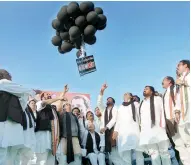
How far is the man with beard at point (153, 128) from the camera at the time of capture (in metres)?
6.17

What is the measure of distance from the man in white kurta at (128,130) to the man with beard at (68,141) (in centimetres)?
90

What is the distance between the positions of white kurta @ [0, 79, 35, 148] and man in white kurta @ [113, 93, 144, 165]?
2.31 metres

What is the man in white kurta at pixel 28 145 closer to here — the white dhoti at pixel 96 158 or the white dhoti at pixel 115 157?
the white dhoti at pixel 96 158

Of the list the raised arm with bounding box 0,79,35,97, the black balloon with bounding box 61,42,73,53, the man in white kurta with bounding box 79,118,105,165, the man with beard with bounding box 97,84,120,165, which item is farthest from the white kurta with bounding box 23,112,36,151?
the black balloon with bounding box 61,42,73,53

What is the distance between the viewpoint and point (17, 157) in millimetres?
5848

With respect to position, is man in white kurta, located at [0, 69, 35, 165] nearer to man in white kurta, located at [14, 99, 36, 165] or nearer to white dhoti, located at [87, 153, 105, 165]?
man in white kurta, located at [14, 99, 36, 165]

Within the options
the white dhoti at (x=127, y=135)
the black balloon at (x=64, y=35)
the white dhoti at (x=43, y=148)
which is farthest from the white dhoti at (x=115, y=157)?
the black balloon at (x=64, y=35)

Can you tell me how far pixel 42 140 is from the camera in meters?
6.68

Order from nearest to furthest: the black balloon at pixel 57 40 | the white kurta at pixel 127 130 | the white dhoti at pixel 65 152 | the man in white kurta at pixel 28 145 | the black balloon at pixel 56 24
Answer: the man in white kurta at pixel 28 145, the white kurta at pixel 127 130, the white dhoti at pixel 65 152, the black balloon at pixel 56 24, the black balloon at pixel 57 40

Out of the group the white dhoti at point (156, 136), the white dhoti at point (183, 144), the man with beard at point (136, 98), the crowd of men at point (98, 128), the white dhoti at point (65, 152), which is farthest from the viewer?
the man with beard at point (136, 98)

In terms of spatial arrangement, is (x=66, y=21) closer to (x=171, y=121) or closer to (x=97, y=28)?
(x=97, y=28)

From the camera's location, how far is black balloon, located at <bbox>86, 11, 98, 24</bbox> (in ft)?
24.2

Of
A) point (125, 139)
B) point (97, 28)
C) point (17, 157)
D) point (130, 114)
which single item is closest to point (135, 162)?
point (125, 139)

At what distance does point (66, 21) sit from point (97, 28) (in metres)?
0.75
